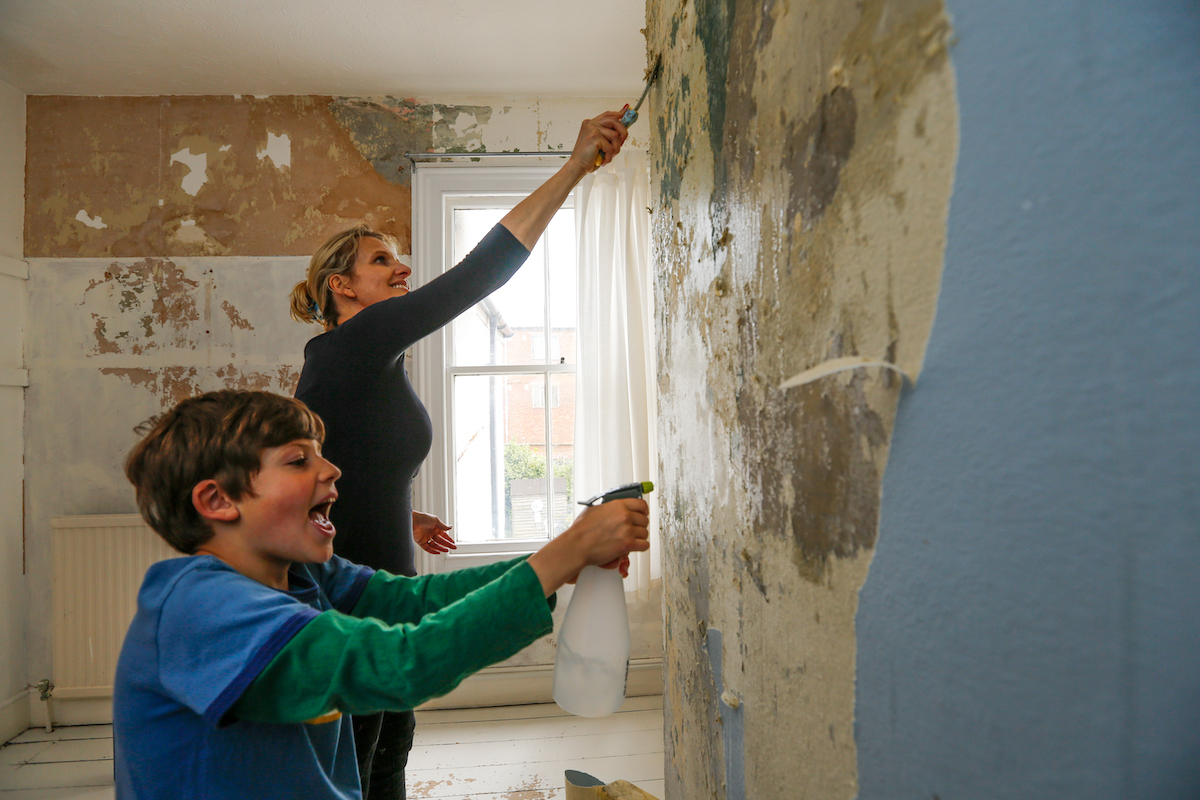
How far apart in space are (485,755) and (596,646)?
1.75 metres

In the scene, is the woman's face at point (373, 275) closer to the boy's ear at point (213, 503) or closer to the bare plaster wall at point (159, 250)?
the boy's ear at point (213, 503)

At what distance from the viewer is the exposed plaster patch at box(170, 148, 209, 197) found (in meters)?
2.56

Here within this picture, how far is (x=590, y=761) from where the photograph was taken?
→ 212 centimetres

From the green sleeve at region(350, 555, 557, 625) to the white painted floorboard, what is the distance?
132cm

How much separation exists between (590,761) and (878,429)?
2133mm

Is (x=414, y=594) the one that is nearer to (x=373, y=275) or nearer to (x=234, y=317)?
(x=373, y=275)

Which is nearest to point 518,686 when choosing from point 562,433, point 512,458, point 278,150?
point 512,458

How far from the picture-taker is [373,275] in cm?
132

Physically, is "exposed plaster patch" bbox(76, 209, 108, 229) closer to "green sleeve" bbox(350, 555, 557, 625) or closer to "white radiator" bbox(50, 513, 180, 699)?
"white radiator" bbox(50, 513, 180, 699)

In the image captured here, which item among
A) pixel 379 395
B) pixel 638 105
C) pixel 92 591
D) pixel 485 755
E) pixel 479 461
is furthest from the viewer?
pixel 479 461

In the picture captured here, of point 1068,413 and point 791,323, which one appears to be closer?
point 1068,413

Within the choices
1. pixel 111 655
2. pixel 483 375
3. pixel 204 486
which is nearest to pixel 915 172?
pixel 204 486

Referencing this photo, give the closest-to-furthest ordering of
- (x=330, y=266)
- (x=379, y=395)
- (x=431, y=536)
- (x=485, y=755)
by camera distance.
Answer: (x=379, y=395)
(x=330, y=266)
(x=431, y=536)
(x=485, y=755)

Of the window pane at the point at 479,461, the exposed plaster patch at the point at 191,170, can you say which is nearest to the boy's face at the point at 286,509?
the window pane at the point at 479,461
